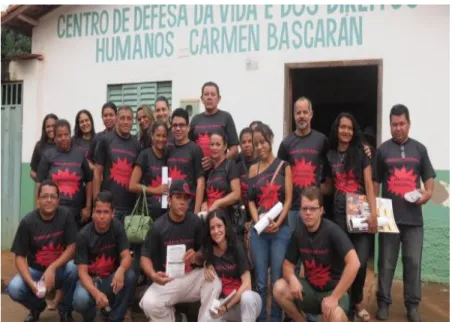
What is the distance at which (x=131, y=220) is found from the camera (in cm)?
483

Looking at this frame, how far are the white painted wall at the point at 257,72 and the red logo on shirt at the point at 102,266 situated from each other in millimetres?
3246

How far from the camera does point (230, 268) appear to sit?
4375mm

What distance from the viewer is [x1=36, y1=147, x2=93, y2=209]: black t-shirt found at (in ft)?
17.4

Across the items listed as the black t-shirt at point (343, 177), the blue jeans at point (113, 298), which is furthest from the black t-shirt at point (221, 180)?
the blue jeans at point (113, 298)

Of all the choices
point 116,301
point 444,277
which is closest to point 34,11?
point 116,301

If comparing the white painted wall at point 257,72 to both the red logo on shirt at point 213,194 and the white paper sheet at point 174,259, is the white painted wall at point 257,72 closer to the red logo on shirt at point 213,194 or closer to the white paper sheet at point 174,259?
the red logo on shirt at point 213,194

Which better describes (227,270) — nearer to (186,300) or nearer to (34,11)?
(186,300)

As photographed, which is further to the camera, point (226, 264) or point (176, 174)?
point (176, 174)

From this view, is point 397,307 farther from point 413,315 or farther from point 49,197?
point 49,197

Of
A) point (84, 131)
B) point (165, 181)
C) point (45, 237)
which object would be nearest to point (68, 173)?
point (84, 131)

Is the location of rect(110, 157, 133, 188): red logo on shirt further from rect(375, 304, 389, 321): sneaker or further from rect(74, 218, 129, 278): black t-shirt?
rect(375, 304, 389, 321): sneaker

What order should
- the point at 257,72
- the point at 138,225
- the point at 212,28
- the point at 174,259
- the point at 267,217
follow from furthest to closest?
the point at 212,28 → the point at 257,72 → the point at 138,225 → the point at 174,259 → the point at 267,217

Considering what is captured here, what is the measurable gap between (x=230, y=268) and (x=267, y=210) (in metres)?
0.58

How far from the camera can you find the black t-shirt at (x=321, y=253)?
4.14 metres
